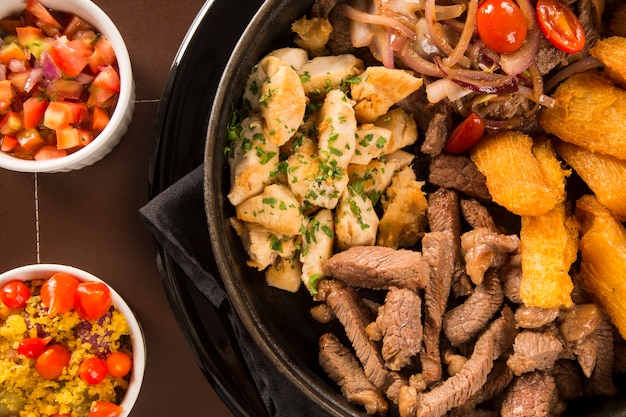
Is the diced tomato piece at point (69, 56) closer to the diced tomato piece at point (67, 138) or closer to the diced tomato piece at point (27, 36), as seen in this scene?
the diced tomato piece at point (27, 36)

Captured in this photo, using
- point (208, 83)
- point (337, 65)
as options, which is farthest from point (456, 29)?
point (208, 83)

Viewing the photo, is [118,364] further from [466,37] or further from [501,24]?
[501,24]

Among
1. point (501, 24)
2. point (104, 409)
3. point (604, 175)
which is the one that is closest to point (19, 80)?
point (104, 409)

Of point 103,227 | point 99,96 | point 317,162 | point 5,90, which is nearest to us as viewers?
point 317,162

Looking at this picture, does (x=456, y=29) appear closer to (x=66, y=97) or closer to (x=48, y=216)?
(x=66, y=97)

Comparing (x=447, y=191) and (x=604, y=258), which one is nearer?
(x=604, y=258)

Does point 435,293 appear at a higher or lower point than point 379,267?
lower

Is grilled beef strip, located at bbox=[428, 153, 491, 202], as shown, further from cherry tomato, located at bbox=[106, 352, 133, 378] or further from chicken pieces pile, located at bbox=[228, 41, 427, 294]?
cherry tomato, located at bbox=[106, 352, 133, 378]
